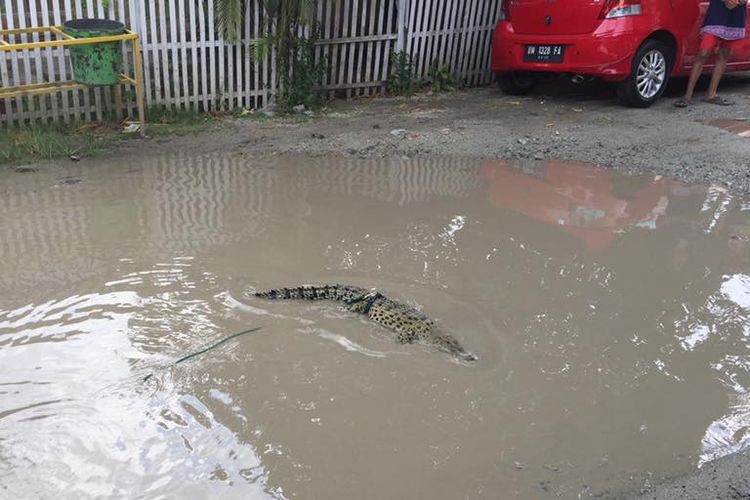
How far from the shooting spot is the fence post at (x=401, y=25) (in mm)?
9828

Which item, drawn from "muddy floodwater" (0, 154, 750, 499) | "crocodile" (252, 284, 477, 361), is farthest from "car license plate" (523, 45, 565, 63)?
"crocodile" (252, 284, 477, 361)

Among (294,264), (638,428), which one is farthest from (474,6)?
(638,428)

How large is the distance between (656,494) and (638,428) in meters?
0.53

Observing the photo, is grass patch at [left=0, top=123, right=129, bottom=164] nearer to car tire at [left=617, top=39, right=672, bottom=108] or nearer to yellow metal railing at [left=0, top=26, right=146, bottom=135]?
Result: yellow metal railing at [left=0, top=26, right=146, bottom=135]

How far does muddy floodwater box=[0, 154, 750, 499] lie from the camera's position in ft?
11.7

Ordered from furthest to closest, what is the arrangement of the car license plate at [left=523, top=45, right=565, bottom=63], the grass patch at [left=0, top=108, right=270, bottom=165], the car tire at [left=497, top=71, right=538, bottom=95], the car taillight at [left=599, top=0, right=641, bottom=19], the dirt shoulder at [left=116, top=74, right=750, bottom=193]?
1. the car tire at [left=497, top=71, right=538, bottom=95]
2. the car license plate at [left=523, top=45, right=565, bottom=63]
3. the car taillight at [left=599, top=0, right=641, bottom=19]
4. the dirt shoulder at [left=116, top=74, right=750, bottom=193]
5. the grass patch at [left=0, top=108, right=270, bottom=165]

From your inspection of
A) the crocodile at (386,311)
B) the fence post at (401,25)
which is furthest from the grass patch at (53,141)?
the fence post at (401,25)

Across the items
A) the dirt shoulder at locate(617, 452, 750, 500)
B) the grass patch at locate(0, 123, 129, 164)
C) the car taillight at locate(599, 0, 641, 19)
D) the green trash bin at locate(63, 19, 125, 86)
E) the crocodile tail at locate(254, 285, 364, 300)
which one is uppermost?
the car taillight at locate(599, 0, 641, 19)

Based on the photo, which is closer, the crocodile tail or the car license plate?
the crocodile tail

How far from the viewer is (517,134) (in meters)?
8.57

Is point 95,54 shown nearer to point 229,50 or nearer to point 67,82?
point 67,82

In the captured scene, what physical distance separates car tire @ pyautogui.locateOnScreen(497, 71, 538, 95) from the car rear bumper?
2.34ft

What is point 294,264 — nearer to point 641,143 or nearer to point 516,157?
point 516,157

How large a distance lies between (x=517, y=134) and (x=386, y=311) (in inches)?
180
